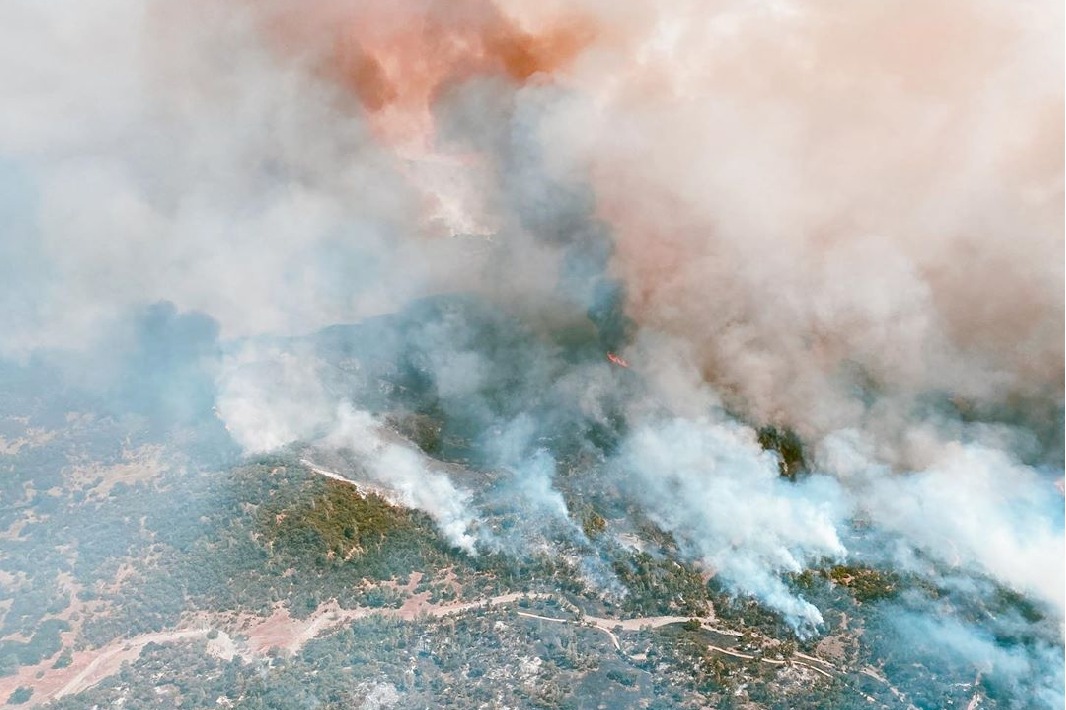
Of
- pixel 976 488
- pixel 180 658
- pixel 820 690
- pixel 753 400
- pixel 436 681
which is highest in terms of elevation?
pixel 753 400

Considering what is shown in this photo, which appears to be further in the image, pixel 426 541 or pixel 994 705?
pixel 426 541

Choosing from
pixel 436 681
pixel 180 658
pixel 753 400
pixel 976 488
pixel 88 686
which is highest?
pixel 753 400

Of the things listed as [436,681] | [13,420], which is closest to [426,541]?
[436,681]

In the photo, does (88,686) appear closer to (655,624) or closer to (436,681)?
(436,681)

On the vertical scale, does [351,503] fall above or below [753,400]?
below

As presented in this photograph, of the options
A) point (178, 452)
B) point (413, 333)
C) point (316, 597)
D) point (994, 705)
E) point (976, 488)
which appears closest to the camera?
point (994, 705)

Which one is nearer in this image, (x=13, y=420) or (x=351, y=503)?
(x=351, y=503)

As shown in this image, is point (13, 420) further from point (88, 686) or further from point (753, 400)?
point (753, 400)

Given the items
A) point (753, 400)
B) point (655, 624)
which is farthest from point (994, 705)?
point (753, 400)

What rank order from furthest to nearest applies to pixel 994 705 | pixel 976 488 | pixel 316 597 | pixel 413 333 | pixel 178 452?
1. pixel 413 333
2. pixel 178 452
3. pixel 976 488
4. pixel 316 597
5. pixel 994 705
